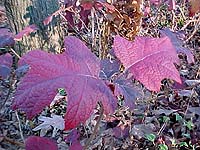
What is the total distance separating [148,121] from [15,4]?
53.7 inches

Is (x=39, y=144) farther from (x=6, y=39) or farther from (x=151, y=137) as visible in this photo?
(x=151, y=137)

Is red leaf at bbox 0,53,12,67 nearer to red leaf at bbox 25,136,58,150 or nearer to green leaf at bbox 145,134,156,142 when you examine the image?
red leaf at bbox 25,136,58,150

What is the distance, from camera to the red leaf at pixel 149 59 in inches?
36.0

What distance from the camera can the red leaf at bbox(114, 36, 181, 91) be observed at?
91cm

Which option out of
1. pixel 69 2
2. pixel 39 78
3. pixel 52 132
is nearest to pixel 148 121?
pixel 52 132

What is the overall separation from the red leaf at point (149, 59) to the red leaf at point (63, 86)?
0.38 ft

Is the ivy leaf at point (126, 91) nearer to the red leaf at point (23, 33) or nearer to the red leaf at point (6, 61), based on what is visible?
the red leaf at point (6, 61)

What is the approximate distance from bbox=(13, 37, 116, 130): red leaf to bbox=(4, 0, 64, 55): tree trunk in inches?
75.6

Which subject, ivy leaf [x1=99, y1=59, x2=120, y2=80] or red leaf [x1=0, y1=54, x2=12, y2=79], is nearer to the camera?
ivy leaf [x1=99, y1=59, x2=120, y2=80]

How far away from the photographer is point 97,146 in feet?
6.55

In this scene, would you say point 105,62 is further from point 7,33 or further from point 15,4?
point 15,4

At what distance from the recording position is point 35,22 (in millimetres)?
2789

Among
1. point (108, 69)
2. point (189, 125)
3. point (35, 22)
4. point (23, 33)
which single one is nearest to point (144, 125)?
point (189, 125)

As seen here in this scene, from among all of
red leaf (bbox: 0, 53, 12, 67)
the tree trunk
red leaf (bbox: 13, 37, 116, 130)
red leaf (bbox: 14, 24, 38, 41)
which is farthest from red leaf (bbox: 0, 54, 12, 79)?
the tree trunk
